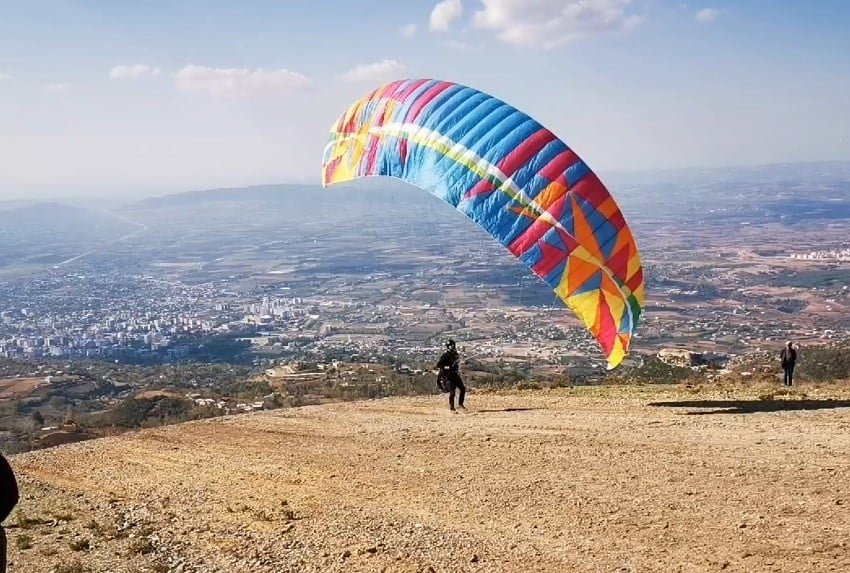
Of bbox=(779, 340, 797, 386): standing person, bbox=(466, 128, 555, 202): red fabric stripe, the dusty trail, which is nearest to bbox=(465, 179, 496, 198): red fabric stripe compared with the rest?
bbox=(466, 128, 555, 202): red fabric stripe

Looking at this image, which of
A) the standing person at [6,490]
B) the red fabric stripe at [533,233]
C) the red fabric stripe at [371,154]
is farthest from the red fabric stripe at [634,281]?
the standing person at [6,490]

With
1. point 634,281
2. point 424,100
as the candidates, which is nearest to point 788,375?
point 634,281

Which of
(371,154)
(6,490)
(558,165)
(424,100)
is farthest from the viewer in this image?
(371,154)

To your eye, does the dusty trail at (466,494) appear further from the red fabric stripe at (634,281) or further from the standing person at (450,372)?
the red fabric stripe at (634,281)

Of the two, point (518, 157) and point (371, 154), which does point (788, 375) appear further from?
point (371, 154)

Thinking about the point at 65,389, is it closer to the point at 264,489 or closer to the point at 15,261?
the point at 264,489

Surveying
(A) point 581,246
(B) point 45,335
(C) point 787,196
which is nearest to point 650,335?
(A) point 581,246

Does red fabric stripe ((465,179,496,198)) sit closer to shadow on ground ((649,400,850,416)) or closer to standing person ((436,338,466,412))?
standing person ((436,338,466,412))
